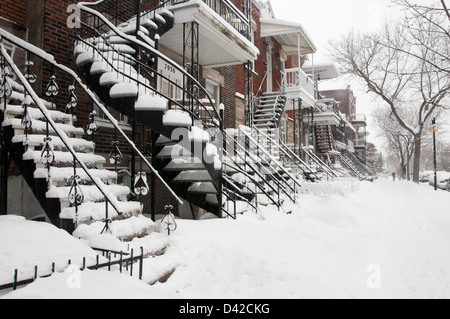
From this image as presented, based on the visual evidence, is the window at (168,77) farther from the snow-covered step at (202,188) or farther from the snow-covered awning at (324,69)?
the snow-covered awning at (324,69)

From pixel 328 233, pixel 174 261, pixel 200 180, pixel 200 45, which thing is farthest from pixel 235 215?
pixel 200 45

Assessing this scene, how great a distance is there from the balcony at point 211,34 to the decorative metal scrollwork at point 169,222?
4948mm

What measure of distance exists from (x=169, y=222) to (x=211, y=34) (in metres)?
6.12

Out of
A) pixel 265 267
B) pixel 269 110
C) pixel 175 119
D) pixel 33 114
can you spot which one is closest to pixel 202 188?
pixel 175 119

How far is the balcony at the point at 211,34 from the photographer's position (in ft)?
26.8

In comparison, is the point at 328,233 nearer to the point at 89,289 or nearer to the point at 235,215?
the point at 235,215

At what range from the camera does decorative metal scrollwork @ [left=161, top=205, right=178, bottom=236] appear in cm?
501

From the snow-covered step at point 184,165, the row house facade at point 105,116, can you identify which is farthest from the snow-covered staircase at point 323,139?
the snow-covered step at point 184,165

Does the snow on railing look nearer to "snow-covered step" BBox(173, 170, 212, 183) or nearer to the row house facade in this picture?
the row house facade

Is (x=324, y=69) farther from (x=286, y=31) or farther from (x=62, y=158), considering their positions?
(x=62, y=158)

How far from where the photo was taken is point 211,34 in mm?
9086

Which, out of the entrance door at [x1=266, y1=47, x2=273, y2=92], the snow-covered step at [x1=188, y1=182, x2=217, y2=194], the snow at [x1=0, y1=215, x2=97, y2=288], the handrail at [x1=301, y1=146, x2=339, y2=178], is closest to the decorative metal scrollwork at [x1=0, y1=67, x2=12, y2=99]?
the snow at [x1=0, y1=215, x2=97, y2=288]

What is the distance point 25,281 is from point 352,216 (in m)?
7.39

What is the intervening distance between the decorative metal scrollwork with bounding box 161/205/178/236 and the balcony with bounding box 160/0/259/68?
495 centimetres
